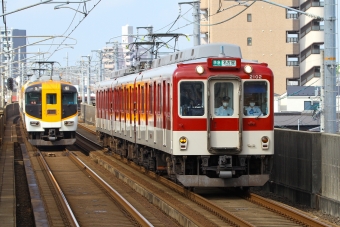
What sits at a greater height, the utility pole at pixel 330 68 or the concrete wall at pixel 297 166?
the utility pole at pixel 330 68

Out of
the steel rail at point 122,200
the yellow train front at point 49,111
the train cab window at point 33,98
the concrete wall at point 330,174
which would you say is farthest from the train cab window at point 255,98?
the train cab window at point 33,98

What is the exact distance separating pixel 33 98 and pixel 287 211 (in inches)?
715

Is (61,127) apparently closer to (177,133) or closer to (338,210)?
(177,133)

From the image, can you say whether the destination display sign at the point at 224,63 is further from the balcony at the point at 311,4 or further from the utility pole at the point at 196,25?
the balcony at the point at 311,4

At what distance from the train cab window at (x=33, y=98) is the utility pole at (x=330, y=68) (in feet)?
55.4

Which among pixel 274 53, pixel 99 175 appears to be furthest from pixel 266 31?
pixel 99 175

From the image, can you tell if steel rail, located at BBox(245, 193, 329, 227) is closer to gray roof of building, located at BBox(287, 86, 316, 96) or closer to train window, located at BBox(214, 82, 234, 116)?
train window, located at BBox(214, 82, 234, 116)

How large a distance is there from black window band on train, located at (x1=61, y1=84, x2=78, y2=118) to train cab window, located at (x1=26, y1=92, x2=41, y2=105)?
919 millimetres

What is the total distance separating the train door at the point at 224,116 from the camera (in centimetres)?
1420

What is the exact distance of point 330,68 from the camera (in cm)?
1373

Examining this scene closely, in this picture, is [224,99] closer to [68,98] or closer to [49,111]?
[49,111]

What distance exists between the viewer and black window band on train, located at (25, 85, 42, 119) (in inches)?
1132

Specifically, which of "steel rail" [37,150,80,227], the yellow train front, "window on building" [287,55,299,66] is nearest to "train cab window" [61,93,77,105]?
the yellow train front

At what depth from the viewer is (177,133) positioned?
46.8 feet
